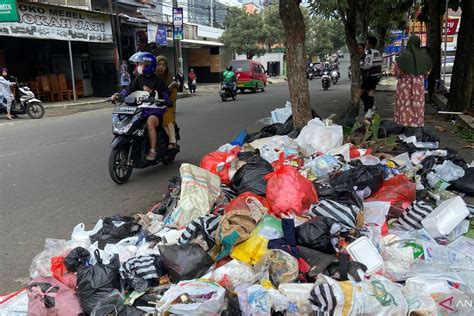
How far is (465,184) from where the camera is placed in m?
4.69

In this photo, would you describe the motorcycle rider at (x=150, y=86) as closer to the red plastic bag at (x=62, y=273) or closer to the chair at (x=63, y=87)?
the red plastic bag at (x=62, y=273)

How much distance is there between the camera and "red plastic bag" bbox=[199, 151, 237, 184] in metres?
4.76

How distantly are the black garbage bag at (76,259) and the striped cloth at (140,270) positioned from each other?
1.15 ft

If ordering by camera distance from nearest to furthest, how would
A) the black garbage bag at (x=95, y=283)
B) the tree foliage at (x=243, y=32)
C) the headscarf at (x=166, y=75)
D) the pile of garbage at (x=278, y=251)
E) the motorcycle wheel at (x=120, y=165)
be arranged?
1. the pile of garbage at (x=278, y=251)
2. the black garbage bag at (x=95, y=283)
3. the motorcycle wheel at (x=120, y=165)
4. the headscarf at (x=166, y=75)
5. the tree foliage at (x=243, y=32)

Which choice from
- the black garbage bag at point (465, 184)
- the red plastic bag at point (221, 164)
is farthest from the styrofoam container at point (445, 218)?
the red plastic bag at point (221, 164)

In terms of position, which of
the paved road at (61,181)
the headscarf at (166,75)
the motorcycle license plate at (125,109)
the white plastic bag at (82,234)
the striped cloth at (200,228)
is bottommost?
the paved road at (61,181)

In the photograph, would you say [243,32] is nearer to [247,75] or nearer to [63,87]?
[247,75]

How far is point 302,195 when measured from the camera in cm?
373

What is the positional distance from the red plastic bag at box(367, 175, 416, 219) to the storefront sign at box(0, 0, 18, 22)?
14031 millimetres

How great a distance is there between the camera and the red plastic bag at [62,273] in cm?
301

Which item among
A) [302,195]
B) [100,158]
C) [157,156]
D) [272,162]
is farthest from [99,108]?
[302,195]

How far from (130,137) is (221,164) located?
4.64ft

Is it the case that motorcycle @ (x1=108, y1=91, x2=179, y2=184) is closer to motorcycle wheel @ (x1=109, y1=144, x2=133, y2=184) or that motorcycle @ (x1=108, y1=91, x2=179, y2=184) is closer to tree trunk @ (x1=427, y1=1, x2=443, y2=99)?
motorcycle wheel @ (x1=109, y1=144, x2=133, y2=184)

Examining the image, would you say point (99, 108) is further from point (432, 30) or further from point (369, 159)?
point (369, 159)
